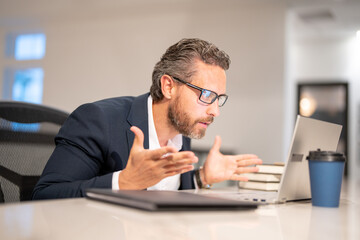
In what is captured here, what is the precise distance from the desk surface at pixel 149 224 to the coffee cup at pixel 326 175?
7.5 inches

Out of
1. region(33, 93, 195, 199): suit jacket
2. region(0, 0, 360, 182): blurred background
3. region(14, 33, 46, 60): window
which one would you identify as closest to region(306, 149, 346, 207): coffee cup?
region(33, 93, 195, 199): suit jacket

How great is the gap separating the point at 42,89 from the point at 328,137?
6.01m

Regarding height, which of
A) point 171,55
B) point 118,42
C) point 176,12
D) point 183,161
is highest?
point 176,12

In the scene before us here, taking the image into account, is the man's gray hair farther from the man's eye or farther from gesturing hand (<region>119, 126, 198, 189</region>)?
gesturing hand (<region>119, 126, 198, 189</region>)

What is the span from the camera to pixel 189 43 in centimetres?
164

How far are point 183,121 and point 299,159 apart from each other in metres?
0.62

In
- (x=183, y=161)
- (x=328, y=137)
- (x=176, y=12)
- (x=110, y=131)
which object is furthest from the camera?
(x=176, y=12)

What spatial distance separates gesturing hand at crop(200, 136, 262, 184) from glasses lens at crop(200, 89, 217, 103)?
24cm

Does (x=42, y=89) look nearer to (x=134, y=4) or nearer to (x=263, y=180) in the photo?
(x=134, y=4)

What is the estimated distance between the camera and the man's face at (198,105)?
1580mm

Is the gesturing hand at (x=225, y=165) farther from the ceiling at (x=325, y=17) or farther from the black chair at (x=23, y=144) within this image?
the ceiling at (x=325, y=17)

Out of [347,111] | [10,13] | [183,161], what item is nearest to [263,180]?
[183,161]

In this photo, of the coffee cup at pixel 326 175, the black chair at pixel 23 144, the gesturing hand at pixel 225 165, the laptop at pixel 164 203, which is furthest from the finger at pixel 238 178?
the black chair at pixel 23 144

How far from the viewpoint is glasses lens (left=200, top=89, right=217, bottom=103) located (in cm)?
155
